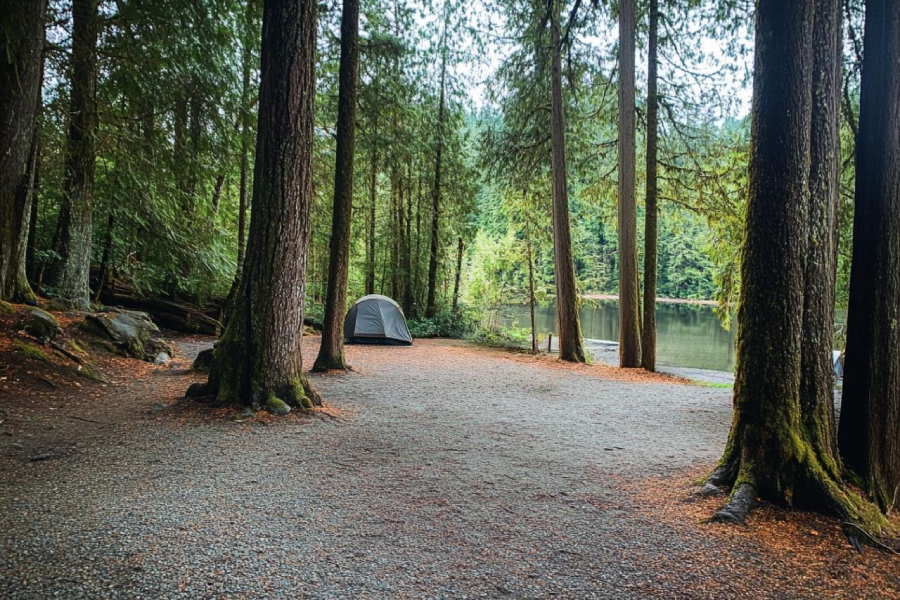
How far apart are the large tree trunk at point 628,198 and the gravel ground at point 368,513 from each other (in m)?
5.70

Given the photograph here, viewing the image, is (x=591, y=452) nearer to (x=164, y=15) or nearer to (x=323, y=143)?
(x=164, y=15)

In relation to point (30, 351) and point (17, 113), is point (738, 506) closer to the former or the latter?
point (30, 351)

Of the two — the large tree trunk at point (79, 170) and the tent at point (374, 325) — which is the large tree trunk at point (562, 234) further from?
the large tree trunk at point (79, 170)

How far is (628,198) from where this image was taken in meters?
11.4

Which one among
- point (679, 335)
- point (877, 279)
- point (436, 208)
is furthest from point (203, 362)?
point (679, 335)

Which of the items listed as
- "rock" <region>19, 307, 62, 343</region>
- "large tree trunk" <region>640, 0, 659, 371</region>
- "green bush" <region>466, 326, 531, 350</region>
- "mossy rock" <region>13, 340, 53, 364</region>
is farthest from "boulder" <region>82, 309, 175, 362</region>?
"green bush" <region>466, 326, 531, 350</region>

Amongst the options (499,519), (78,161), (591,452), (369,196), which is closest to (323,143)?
(78,161)

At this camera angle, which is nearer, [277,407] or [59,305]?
[277,407]

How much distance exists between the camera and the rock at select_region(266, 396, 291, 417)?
5617 mm

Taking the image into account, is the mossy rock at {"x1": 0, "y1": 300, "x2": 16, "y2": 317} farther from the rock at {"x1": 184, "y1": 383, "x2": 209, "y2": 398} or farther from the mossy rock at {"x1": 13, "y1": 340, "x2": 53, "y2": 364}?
the rock at {"x1": 184, "y1": 383, "x2": 209, "y2": 398}

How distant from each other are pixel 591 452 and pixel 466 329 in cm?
1587

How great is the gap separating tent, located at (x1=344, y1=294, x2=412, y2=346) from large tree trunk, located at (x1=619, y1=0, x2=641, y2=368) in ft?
22.2

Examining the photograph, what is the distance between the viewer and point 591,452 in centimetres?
489

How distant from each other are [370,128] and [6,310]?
7.38m
